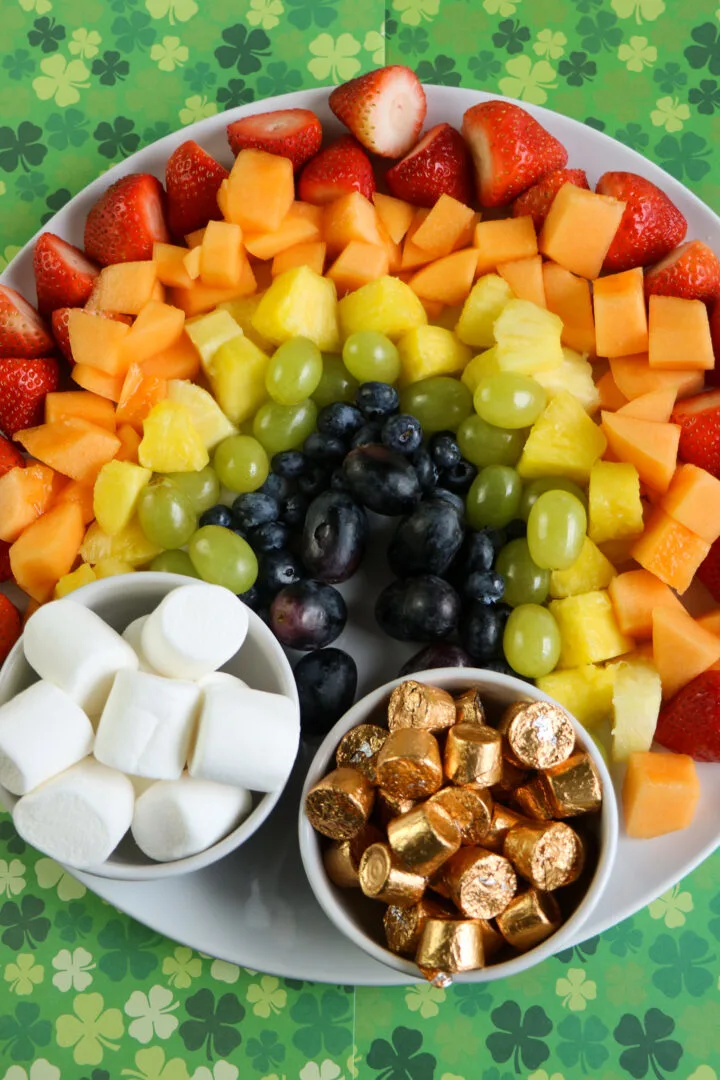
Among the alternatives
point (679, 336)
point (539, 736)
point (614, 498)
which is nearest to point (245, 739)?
point (539, 736)

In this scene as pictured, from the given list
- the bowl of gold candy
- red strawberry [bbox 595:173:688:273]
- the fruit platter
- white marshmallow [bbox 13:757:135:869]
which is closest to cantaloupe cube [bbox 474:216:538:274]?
the fruit platter

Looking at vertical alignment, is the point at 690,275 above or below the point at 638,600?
above

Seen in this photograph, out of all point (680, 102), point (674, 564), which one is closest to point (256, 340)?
point (674, 564)

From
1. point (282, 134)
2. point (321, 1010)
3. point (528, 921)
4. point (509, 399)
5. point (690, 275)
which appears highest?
point (282, 134)

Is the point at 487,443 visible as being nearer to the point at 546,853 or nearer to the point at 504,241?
the point at 504,241

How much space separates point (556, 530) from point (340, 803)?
0.40 metres

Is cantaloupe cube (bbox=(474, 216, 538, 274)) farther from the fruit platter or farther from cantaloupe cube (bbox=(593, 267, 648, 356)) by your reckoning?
cantaloupe cube (bbox=(593, 267, 648, 356))

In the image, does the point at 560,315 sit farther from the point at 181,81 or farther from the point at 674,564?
the point at 181,81

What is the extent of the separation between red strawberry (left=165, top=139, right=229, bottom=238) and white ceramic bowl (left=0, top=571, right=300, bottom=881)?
509mm

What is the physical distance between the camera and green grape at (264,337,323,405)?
120cm

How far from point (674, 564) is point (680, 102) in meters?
0.76

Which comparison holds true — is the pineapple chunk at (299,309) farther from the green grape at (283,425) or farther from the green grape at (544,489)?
the green grape at (544,489)

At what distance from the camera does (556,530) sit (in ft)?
3.77

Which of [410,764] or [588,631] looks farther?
[588,631]
